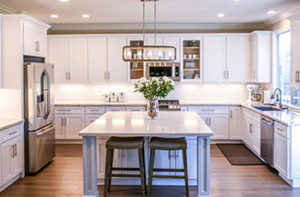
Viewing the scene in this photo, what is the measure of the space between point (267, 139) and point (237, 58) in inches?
97.7

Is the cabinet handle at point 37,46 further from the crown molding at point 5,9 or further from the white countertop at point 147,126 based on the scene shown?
the white countertop at point 147,126

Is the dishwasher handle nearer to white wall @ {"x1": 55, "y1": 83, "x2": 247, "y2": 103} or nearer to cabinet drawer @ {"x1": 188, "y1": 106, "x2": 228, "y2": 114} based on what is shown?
cabinet drawer @ {"x1": 188, "y1": 106, "x2": 228, "y2": 114}

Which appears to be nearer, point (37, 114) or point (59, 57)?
point (37, 114)

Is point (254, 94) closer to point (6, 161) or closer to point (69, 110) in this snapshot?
point (69, 110)

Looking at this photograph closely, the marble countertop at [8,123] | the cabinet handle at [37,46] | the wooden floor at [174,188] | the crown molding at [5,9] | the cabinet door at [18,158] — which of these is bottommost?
the wooden floor at [174,188]

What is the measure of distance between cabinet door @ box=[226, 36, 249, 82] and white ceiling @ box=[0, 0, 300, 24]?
0.42 metres

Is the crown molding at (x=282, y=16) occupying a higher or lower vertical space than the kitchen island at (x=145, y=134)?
higher

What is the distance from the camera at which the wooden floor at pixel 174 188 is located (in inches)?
155

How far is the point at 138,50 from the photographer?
4.32 metres

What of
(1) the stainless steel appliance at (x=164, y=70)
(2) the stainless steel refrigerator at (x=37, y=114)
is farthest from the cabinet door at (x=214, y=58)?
(2) the stainless steel refrigerator at (x=37, y=114)

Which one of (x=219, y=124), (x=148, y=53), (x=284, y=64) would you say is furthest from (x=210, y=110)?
(x=148, y=53)

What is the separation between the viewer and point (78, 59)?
6.85 meters

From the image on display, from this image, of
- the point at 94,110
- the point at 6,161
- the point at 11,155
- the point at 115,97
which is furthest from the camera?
the point at 115,97

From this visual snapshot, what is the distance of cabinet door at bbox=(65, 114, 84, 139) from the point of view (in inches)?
261
